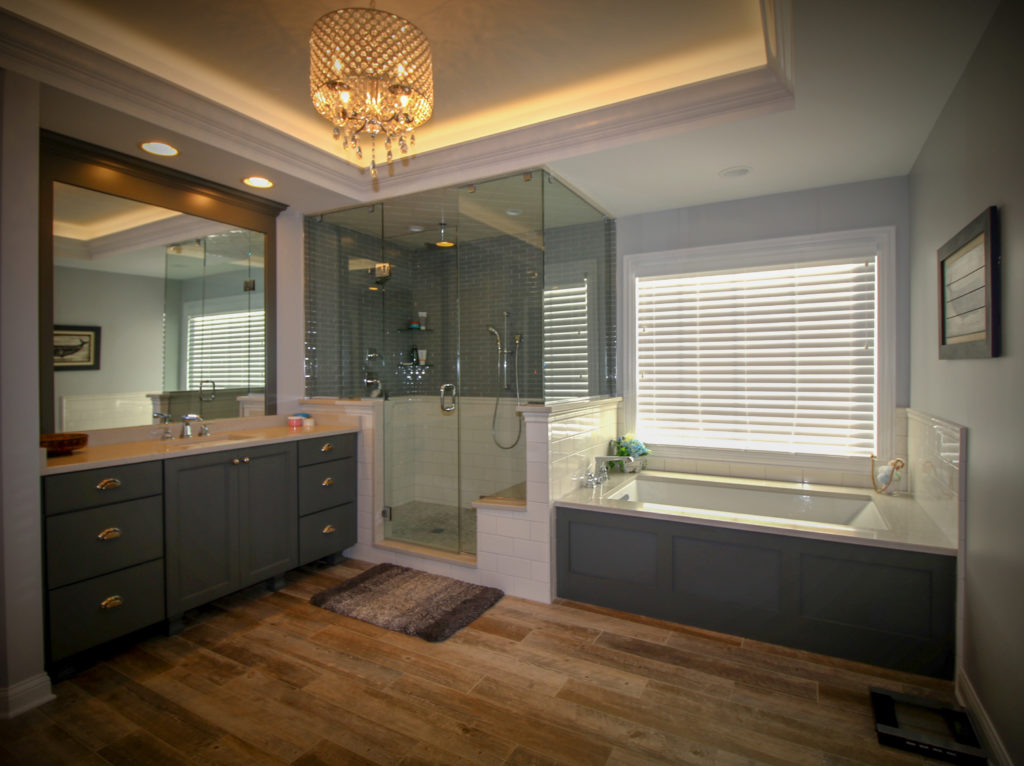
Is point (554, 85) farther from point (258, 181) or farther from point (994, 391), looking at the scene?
point (994, 391)

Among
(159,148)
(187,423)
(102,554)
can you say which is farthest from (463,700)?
(159,148)

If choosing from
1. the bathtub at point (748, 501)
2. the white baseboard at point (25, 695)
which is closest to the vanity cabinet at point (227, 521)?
the white baseboard at point (25, 695)

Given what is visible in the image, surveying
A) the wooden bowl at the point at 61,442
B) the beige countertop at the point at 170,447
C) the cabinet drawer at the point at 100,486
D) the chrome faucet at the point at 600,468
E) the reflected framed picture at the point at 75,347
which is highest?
the reflected framed picture at the point at 75,347

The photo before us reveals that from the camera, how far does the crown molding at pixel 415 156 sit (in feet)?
6.95

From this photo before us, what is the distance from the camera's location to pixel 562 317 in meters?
3.42

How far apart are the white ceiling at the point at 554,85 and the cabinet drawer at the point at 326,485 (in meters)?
1.79

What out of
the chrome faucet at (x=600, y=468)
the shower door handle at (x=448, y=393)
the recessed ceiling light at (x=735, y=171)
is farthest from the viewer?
the shower door handle at (x=448, y=393)

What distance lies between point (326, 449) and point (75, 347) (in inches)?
54.7

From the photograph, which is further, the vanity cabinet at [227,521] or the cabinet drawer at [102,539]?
the vanity cabinet at [227,521]

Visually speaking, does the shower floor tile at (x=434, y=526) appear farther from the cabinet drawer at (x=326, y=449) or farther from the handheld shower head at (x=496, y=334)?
the handheld shower head at (x=496, y=334)

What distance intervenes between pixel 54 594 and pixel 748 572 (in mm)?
3044

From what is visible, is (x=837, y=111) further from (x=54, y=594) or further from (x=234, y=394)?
(x=54, y=594)

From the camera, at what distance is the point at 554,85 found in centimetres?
275

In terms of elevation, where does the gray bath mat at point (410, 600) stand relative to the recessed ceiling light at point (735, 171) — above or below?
below
